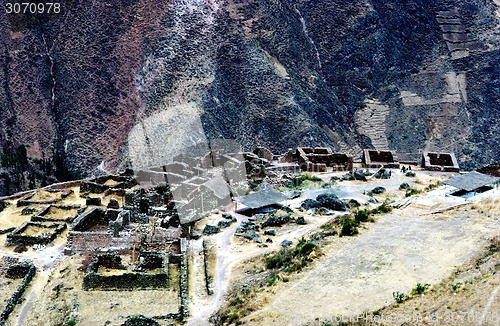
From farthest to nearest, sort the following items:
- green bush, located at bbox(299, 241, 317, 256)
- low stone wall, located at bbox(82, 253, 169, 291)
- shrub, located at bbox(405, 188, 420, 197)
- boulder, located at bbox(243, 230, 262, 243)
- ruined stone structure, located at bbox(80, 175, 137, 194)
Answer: ruined stone structure, located at bbox(80, 175, 137, 194) < shrub, located at bbox(405, 188, 420, 197) < boulder, located at bbox(243, 230, 262, 243) < low stone wall, located at bbox(82, 253, 169, 291) < green bush, located at bbox(299, 241, 317, 256)

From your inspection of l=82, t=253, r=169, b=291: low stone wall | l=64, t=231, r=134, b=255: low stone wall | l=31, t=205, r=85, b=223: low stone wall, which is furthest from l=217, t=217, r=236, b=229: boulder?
l=31, t=205, r=85, b=223: low stone wall

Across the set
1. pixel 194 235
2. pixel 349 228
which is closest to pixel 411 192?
pixel 349 228

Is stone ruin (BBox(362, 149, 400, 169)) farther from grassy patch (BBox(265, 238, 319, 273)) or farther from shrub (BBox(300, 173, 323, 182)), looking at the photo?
grassy patch (BBox(265, 238, 319, 273))

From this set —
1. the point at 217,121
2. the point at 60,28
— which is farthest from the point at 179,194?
the point at 60,28

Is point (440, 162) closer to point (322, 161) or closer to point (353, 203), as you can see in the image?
point (322, 161)

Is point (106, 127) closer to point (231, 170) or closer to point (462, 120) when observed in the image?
point (231, 170)

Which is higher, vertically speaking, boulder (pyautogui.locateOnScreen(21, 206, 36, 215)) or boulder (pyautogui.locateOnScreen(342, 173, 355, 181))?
boulder (pyautogui.locateOnScreen(21, 206, 36, 215))
